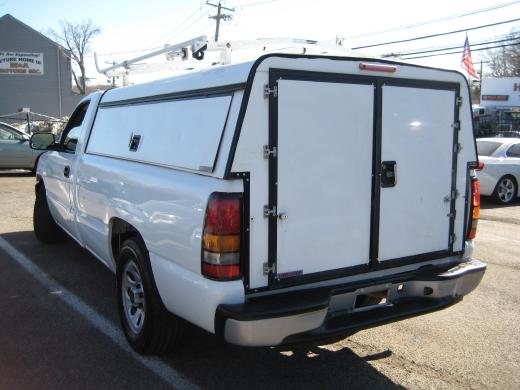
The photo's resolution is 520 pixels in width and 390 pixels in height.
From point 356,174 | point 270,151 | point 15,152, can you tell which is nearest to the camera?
point 270,151

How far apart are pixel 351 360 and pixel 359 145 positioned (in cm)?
157

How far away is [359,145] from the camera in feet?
11.4

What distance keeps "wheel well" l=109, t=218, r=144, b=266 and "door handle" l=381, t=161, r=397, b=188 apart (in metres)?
1.80

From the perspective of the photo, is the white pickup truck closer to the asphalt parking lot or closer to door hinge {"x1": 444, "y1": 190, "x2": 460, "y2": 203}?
door hinge {"x1": 444, "y1": 190, "x2": 460, "y2": 203}

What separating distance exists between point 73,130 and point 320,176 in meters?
3.50

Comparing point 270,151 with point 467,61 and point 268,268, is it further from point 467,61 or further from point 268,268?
point 467,61

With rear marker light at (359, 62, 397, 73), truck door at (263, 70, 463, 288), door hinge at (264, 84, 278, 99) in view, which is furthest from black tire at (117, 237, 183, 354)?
rear marker light at (359, 62, 397, 73)

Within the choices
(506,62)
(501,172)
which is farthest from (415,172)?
(506,62)

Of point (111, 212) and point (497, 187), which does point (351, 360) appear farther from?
point (497, 187)

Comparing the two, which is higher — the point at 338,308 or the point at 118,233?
the point at 118,233

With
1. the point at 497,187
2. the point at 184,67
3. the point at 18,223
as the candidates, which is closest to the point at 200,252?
the point at 184,67

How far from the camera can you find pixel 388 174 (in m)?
3.63

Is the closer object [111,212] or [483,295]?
[111,212]

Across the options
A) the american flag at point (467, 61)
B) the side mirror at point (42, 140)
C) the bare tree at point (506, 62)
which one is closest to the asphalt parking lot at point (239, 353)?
the side mirror at point (42, 140)
